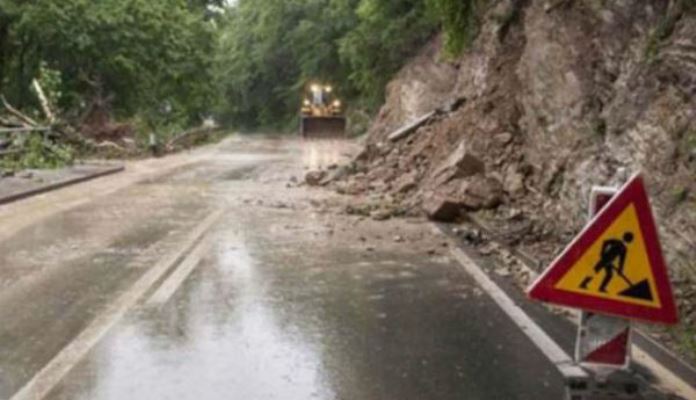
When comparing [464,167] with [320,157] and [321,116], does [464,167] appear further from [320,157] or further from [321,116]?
[321,116]

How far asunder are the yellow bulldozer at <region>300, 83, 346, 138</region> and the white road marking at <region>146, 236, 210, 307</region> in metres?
43.1

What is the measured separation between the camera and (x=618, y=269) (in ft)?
14.6

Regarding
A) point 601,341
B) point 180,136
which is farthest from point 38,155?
point 601,341

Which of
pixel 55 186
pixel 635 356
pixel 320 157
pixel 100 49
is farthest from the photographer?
pixel 100 49

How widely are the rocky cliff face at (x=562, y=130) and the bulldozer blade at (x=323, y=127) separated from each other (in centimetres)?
3218

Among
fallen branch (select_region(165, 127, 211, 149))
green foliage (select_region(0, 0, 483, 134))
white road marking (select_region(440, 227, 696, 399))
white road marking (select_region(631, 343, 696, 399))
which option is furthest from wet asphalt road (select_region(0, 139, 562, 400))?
fallen branch (select_region(165, 127, 211, 149))

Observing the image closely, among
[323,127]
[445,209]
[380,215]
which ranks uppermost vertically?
[445,209]

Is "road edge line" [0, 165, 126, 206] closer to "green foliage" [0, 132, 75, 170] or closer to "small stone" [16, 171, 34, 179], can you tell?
"small stone" [16, 171, 34, 179]

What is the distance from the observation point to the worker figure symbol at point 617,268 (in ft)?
14.6

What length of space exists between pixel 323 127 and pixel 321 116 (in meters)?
0.70

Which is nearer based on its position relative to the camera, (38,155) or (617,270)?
(617,270)

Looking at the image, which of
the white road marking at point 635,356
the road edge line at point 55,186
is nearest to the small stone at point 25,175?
the road edge line at point 55,186

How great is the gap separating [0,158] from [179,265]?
543 inches

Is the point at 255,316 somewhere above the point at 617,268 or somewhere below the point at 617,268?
below
